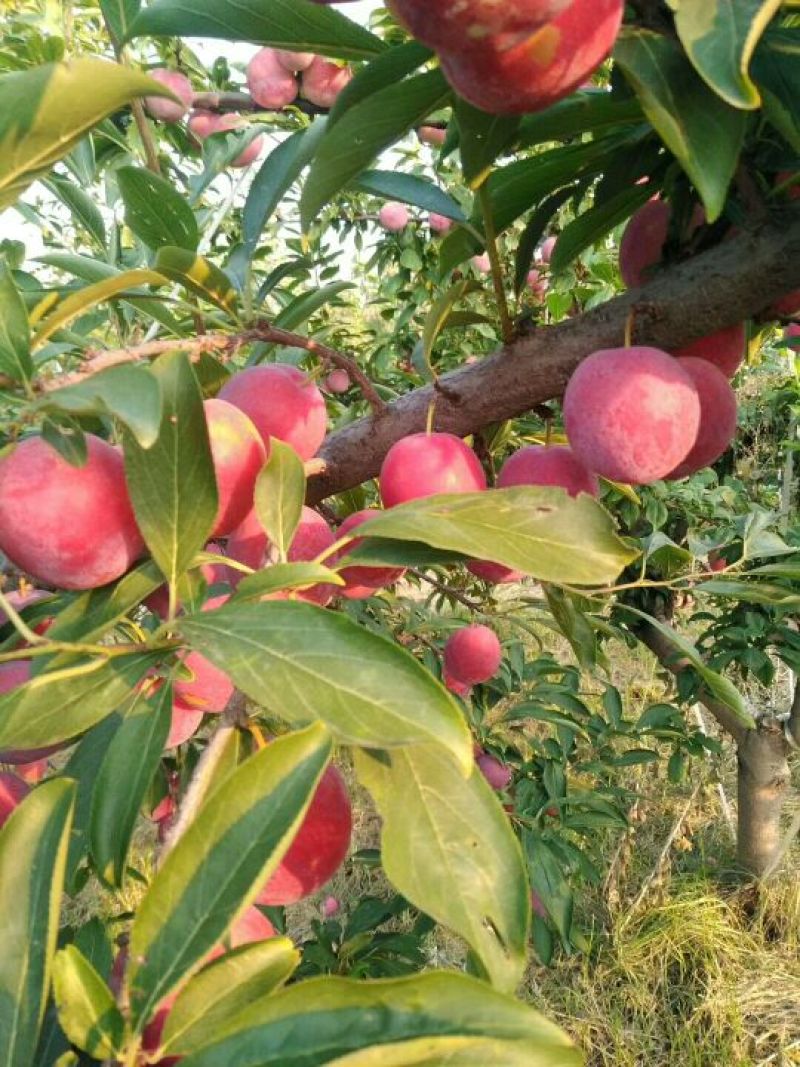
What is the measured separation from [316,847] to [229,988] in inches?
6.4

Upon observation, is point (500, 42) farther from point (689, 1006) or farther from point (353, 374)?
point (689, 1006)

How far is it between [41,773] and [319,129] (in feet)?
2.46

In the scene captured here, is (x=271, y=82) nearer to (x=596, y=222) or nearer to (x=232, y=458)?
(x=596, y=222)

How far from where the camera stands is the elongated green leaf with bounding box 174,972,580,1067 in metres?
0.35

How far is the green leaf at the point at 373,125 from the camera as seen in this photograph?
1.77 feet

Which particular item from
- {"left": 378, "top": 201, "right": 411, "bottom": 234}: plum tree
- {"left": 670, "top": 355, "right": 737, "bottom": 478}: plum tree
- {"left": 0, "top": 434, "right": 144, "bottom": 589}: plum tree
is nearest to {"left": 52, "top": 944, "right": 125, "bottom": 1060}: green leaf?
{"left": 0, "top": 434, "right": 144, "bottom": 589}: plum tree

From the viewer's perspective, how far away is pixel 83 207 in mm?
1044

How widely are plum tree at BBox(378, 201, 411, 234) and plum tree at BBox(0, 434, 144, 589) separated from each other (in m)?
2.29

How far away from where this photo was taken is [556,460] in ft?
2.29

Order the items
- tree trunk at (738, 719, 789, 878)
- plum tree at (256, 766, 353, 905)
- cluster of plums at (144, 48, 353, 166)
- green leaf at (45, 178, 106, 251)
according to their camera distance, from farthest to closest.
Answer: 1. tree trunk at (738, 719, 789, 878)
2. cluster of plums at (144, 48, 353, 166)
3. green leaf at (45, 178, 106, 251)
4. plum tree at (256, 766, 353, 905)

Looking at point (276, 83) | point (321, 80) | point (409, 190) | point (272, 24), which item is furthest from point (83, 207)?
point (321, 80)

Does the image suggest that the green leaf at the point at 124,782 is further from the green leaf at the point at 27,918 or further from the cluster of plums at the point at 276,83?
the cluster of plums at the point at 276,83

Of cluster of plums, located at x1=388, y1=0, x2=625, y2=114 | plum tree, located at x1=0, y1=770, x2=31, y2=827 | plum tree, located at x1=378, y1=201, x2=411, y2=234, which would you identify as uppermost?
cluster of plums, located at x1=388, y1=0, x2=625, y2=114

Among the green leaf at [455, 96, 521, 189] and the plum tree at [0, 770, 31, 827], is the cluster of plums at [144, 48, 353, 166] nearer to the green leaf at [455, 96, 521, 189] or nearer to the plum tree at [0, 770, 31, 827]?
the green leaf at [455, 96, 521, 189]
